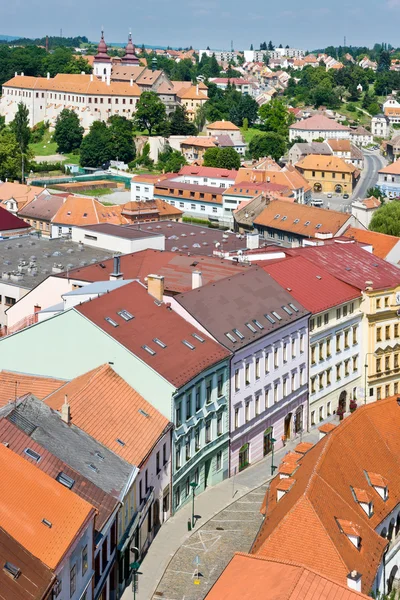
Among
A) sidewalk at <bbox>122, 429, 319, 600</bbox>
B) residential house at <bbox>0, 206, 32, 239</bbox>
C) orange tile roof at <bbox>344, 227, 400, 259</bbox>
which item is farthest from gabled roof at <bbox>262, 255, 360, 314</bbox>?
residential house at <bbox>0, 206, 32, 239</bbox>

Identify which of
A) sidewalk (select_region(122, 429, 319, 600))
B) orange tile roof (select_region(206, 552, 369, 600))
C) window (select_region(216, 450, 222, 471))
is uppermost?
orange tile roof (select_region(206, 552, 369, 600))

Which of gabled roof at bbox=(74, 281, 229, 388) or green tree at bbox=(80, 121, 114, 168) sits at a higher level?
gabled roof at bbox=(74, 281, 229, 388)

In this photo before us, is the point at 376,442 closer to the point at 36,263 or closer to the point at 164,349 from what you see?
the point at 164,349

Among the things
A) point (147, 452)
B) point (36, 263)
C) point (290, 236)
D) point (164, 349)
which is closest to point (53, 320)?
point (164, 349)

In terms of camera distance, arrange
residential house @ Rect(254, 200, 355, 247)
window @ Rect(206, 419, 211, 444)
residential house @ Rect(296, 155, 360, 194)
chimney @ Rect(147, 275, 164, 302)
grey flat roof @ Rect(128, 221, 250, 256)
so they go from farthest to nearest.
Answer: residential house @ Rect(296, 155, 360, 194) < residential house @ Rect(254, 200, 355, 247) < grey flat roof @ Rect(128, 221, 250, 256) < chimney @ Rect(147, 275, 164, 302) < window @ Rect(206, 419, 211, 444)

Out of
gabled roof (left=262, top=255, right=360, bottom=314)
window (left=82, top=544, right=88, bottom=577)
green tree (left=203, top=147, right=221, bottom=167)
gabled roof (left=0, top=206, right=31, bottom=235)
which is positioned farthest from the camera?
green tree (left=203, top=147, right=221, bottom=167)

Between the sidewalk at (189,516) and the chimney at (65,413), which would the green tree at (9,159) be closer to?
the sidewalk at (189,516)

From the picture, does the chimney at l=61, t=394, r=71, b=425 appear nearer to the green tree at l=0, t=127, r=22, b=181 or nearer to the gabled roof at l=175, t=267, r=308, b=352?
the gabled roof at l=175, t=267, r=308, b=352

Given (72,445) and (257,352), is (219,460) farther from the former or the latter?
(72,445)
